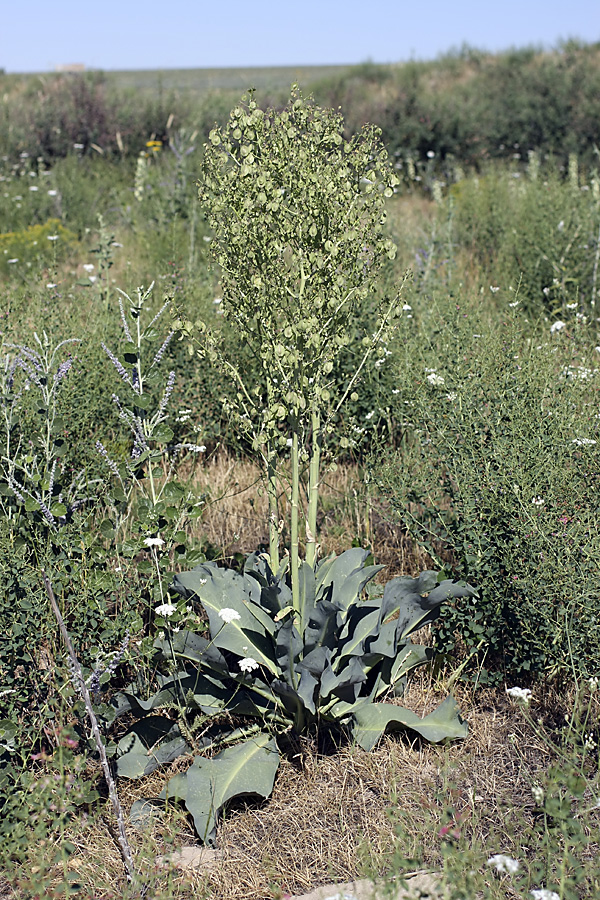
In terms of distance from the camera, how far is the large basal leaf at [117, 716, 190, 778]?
9.02ft

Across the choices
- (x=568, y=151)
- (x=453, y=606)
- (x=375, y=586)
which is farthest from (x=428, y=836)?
(x=568, y=151)

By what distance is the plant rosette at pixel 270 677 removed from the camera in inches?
105

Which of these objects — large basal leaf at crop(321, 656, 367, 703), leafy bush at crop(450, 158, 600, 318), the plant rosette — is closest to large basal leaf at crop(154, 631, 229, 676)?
the plant rosette

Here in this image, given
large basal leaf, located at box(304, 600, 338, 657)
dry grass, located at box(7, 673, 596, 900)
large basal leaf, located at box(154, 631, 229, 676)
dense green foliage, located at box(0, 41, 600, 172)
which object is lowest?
dry grass, located at box(7, 673, 596, 900)

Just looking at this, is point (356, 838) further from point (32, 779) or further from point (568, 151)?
point (568, 151)

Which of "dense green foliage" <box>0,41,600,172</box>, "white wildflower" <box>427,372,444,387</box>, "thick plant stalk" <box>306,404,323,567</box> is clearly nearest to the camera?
"thick plant stalk" <box>306,404,323,567</box>

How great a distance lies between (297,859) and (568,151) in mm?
13249

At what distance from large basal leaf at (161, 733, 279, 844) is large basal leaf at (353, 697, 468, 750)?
1.03ft

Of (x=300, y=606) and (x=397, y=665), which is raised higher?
(x=300, y=606)

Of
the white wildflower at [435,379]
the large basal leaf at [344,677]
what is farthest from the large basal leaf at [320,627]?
the white wildflower at [435,379]

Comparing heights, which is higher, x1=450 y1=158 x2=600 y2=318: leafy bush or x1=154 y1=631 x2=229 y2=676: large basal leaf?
x1=450 y1=158 x2=600 y2=318: leafy bush

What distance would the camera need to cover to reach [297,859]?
2.43m

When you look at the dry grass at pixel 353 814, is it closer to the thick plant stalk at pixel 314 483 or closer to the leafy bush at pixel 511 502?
the leafy bush at pixel 511 502

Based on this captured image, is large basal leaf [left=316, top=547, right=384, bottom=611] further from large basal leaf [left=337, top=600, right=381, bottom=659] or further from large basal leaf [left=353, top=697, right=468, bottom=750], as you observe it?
→ large basal leaf [left=353, top=697, right=468, bottom=750]
